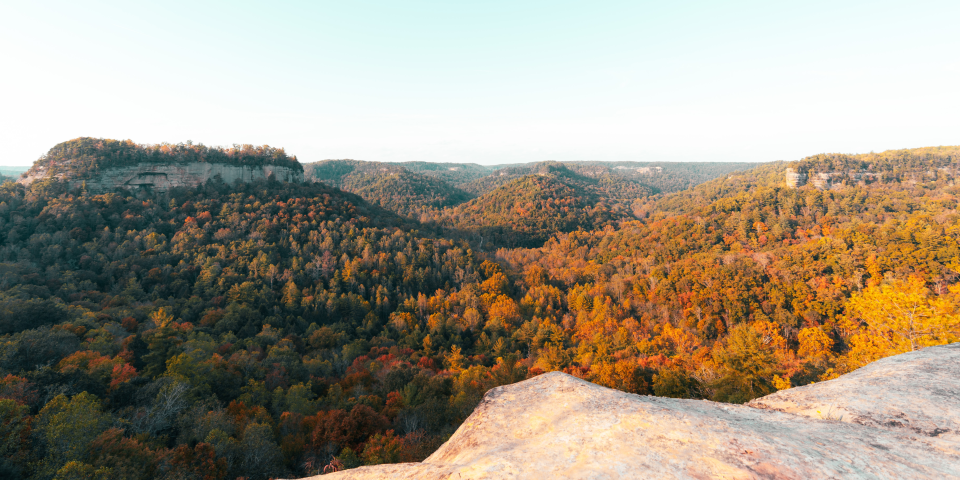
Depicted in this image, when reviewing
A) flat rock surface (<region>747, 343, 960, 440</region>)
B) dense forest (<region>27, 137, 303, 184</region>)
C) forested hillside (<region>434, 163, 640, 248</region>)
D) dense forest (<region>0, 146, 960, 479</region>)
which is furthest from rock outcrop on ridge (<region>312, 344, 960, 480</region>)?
forested hillside (<region>434, 163, 640, 248</region>)

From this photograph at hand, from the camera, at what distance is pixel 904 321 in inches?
758

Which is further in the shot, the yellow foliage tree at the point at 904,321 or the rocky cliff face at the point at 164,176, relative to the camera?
the rocky cliff face at the point at 164,176

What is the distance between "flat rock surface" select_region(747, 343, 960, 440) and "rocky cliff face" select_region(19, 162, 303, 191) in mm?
114053

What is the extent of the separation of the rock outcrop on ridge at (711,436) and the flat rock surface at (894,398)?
32mm

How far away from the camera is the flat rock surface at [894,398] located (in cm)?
735

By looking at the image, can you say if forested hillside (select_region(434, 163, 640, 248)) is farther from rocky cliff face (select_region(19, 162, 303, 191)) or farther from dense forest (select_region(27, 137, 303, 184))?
dense forest (select_region(27, 137, 303, 184))

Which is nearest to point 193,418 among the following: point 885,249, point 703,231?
point 885,249

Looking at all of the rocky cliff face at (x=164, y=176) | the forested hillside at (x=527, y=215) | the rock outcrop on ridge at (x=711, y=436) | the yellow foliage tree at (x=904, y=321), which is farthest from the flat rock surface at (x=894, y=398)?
the forested hillside at (x=527, y=215)

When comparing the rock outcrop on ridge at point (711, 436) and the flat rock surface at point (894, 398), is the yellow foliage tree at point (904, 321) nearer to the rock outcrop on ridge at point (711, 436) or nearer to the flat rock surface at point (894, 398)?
the flat rock surface at point (894, 398)

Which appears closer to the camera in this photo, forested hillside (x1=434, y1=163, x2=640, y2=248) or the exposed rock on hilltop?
the exposed rock on hilltop

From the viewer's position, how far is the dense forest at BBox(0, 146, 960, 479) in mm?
20547

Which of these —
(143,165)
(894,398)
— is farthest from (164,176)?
(894,398)

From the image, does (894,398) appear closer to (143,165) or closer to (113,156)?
(143,165)

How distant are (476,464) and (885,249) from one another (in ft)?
327
